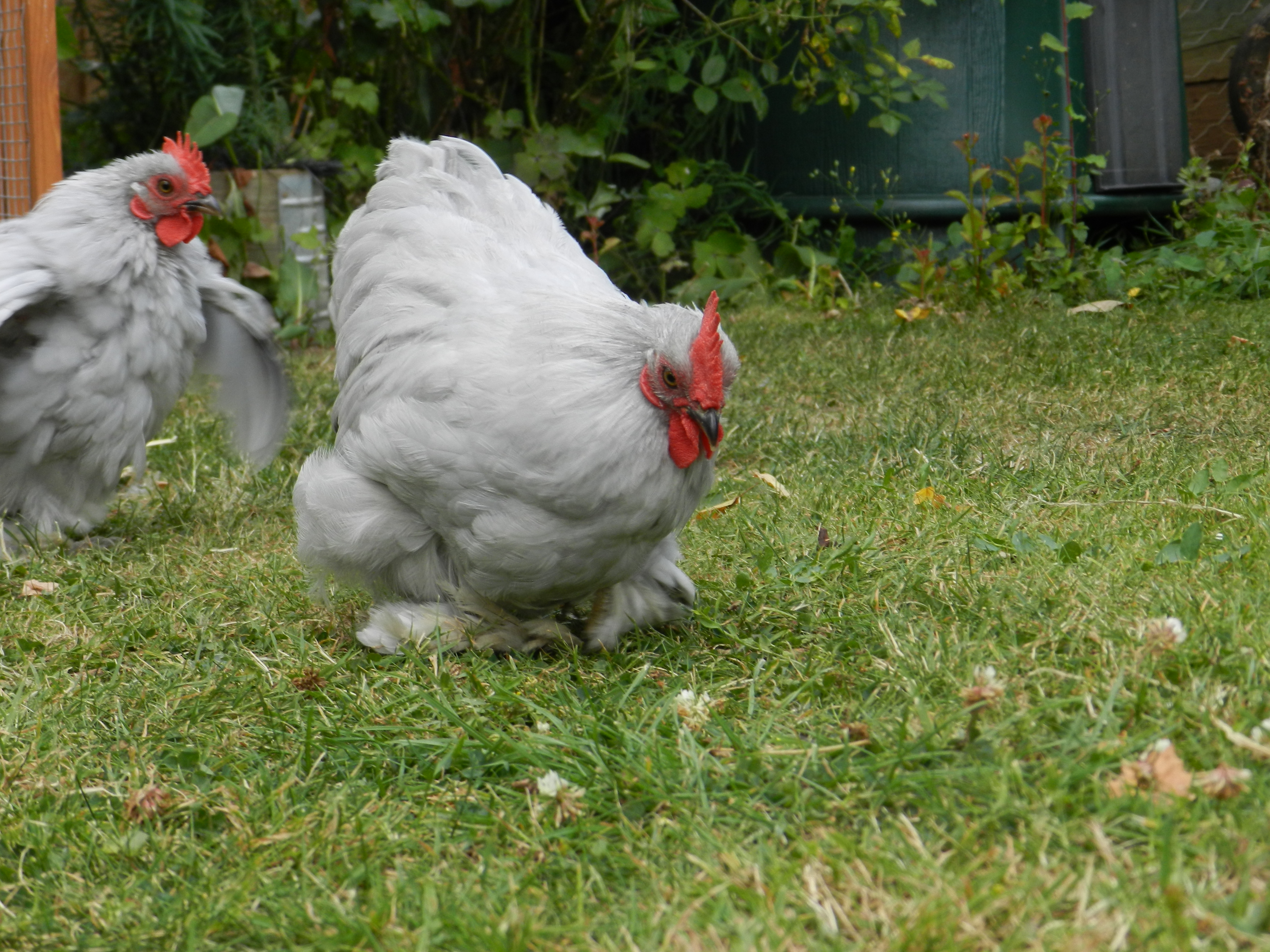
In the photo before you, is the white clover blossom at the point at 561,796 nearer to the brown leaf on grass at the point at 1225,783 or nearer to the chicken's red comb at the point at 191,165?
the brown leaf on grass at the point at 1225,783

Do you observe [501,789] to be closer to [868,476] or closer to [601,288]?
[601,288]

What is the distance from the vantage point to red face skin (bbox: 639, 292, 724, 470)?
241cm

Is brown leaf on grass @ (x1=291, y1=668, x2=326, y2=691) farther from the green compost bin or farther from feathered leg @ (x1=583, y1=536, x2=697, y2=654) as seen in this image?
the green compost bin

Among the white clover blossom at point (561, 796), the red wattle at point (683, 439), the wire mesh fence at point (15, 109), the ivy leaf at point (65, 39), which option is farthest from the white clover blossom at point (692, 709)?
the ivy leaf at point (65, 39)

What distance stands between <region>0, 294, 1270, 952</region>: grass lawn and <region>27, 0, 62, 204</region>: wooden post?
186 cm

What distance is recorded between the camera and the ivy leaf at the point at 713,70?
7.10 meters

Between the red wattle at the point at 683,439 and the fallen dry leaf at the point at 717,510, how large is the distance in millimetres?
1287

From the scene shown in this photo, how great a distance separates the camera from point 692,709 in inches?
91.3

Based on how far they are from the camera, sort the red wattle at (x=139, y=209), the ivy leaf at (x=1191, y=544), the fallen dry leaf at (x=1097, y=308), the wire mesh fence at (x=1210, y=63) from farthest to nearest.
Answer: the wire mesh fence at (x=1210, y=63) < the fallen dry leaf at (x=1097, y=308) < the red wattle at (x=139, y=209) < the ivy leaf at (x=1191, y=544)

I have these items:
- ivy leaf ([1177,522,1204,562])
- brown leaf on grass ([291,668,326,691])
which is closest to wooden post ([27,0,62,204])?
brown leaf on grass ([291,668,326,691])

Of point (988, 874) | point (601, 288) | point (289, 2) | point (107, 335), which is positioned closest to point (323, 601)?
point (601, 288)

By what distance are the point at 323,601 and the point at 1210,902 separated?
2.19 metres

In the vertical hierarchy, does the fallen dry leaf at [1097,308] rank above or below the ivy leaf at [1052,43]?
below

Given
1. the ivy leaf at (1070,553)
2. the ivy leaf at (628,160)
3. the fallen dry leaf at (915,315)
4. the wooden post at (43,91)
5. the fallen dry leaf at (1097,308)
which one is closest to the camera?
the ivy leaf at (1070,553)
